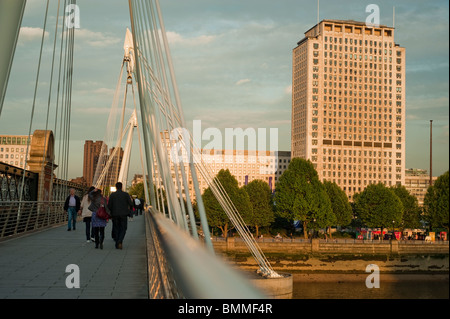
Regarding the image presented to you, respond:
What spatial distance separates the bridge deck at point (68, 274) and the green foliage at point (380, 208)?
215 ft

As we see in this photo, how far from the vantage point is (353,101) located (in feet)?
472

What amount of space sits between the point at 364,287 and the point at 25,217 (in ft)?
149

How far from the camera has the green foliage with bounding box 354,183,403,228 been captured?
75.0m

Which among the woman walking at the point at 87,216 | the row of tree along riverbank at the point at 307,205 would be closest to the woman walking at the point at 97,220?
the woman walking at the point at 87,216

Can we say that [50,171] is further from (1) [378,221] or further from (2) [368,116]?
(2) [368,116]

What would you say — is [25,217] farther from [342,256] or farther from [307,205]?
[307,205]

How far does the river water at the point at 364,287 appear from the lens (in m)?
52.8

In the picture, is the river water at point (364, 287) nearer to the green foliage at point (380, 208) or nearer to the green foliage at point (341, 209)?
the green foliage at point (380, 208)

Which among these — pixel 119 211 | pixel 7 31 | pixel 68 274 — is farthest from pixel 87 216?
pixel 7 31

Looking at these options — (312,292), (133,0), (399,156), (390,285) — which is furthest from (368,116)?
(133,0)

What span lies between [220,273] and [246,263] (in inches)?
2375

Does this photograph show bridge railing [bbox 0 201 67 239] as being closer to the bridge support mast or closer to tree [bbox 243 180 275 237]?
the bridge support mast

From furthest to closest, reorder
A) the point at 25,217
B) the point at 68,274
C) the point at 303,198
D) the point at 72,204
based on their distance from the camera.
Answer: the point at 303,198 < the point at 72,204 < the point at 25,217 < the point at 68,274

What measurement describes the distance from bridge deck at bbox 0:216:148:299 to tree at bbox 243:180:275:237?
5996 centimetres
